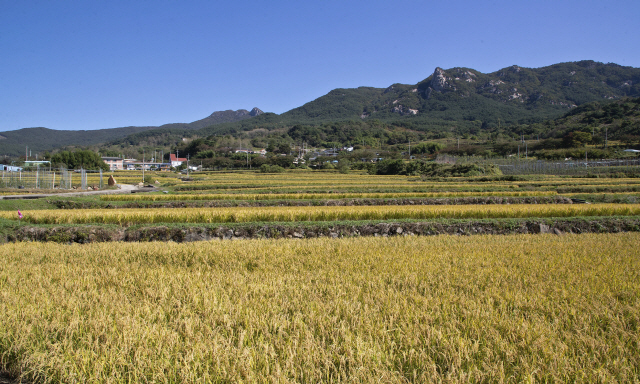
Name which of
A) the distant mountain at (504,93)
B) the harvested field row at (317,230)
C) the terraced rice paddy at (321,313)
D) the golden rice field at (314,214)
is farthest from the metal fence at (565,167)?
the distant mountain at (504,93)

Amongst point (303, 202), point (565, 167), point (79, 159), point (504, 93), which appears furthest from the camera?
point (504, 93)

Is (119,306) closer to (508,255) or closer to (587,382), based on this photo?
(587,382)

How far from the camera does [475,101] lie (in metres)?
165

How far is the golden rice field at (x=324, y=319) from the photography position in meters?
3.03

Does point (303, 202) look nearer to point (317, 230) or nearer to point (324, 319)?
point (317, 230)

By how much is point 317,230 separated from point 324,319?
816 cm

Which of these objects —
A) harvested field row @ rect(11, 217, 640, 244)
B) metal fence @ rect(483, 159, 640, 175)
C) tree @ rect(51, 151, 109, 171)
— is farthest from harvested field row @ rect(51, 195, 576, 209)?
tree @ rect(51, 151, 109, 171)

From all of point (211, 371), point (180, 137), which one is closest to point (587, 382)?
point (211, 371)

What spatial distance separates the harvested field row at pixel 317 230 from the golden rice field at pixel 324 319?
4472 mm

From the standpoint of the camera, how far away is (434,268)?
6.04 metres

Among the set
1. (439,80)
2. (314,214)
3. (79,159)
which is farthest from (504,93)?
(314,214)

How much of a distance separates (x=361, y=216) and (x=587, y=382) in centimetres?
1148

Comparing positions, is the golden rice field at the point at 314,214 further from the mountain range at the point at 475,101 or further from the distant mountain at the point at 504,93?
the distant mountain at the point at 504,93

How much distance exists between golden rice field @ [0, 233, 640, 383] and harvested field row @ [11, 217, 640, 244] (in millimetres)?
4472
